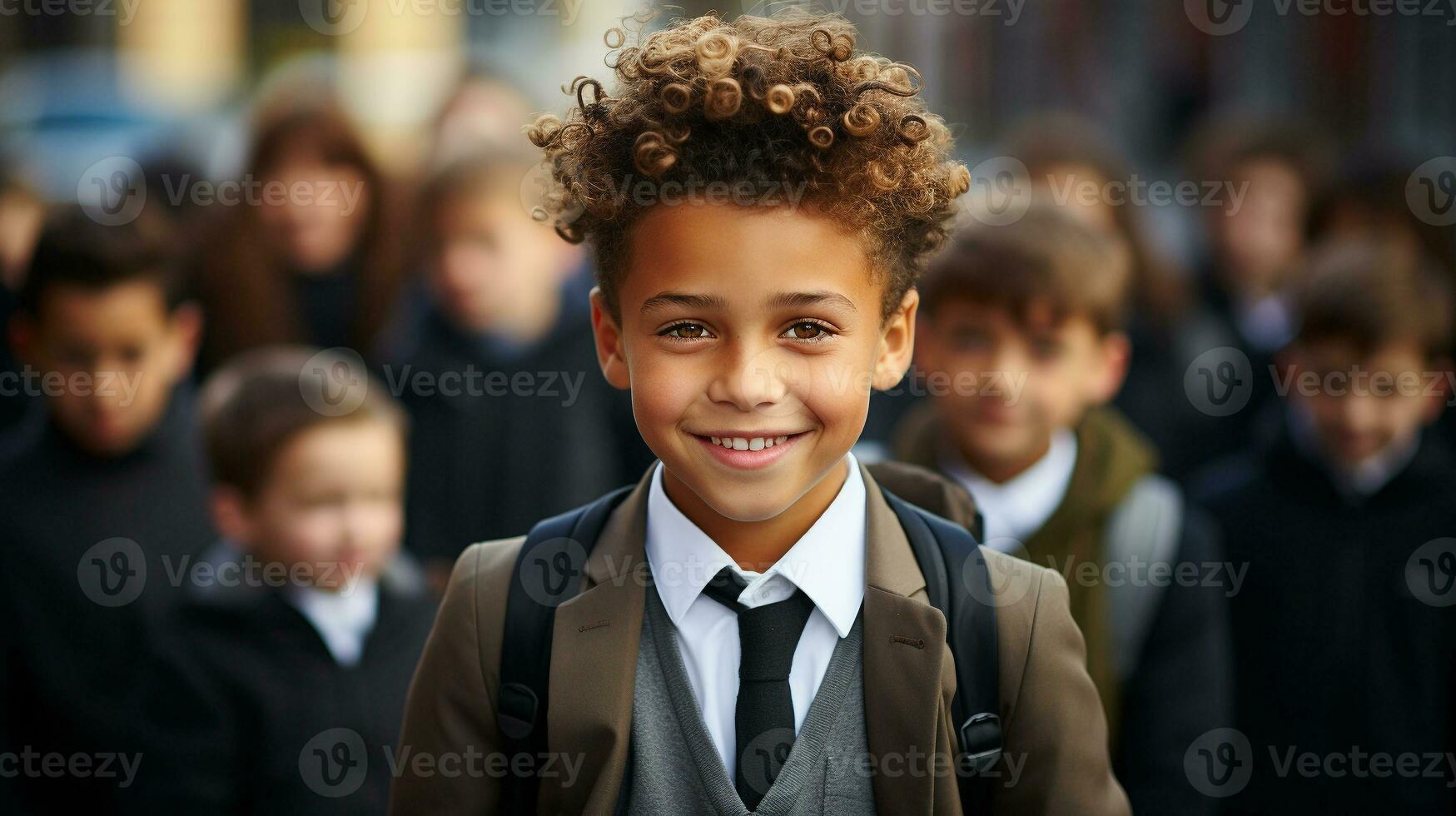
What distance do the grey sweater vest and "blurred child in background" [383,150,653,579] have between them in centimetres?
248

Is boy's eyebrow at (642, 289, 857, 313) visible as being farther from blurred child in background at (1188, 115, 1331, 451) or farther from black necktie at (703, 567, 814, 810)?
blurred child in background at (1188, 115, 1331, 451)

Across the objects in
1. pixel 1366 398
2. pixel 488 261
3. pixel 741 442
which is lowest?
pixel 741 442

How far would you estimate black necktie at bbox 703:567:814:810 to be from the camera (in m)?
2.04

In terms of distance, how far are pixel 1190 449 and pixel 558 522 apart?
11.6 ft

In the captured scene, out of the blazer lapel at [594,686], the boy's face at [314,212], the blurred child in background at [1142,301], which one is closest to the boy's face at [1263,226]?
the blurred child in background at [1142,301]

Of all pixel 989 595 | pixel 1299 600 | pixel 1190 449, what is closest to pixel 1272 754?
pixel 1299 600

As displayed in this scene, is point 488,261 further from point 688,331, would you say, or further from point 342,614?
point 688,331

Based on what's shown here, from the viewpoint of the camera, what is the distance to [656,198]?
80.8 inches

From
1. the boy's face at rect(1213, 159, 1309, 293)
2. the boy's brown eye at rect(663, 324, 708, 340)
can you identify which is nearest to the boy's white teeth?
the boy's brown eye at rect(663, 324, 708, 340)

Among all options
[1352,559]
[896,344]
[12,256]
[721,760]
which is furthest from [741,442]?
[12,256]

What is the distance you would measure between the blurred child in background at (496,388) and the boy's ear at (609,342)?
7.55 ft

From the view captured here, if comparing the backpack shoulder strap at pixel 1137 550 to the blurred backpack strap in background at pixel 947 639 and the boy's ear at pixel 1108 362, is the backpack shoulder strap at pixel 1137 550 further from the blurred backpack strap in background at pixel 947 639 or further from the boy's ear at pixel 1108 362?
the blurred backpack strap in background at pixel 947 639

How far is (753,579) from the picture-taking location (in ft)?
6.95

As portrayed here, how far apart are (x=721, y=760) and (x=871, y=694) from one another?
24 cm
